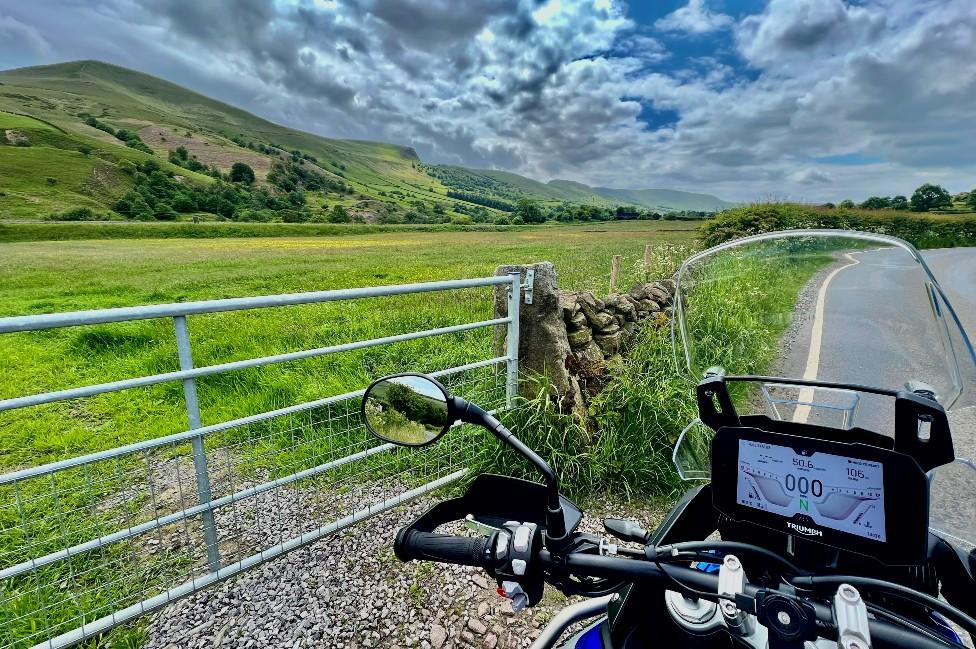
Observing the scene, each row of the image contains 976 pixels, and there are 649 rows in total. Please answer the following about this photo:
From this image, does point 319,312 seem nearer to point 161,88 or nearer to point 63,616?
point 63,616

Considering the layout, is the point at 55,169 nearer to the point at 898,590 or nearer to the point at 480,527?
the point at 480,527

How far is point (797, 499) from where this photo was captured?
3.46ft

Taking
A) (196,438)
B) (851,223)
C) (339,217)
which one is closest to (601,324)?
(851,223)

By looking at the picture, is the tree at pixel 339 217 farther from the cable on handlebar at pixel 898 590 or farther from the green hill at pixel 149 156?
the cable on handlebar at pixel 898 590

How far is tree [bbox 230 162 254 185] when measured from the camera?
9506 cm

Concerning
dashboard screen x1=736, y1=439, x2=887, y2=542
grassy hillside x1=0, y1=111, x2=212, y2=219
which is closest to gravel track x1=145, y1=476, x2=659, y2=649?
dashboard screen x1=736, y1=439, x2=887, y2=542

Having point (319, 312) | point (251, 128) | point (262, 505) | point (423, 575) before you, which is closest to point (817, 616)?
point (423, 575)

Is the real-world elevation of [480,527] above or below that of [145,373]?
above

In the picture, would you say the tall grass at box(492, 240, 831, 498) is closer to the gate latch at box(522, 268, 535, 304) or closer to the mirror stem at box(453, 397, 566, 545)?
the gate latch at box(522, 268, 535, 304)

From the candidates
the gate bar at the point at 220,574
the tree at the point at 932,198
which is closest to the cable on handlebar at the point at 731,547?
the gate bar at the point at 220,574

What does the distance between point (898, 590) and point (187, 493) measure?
4.14 meters

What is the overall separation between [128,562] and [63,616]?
46cm

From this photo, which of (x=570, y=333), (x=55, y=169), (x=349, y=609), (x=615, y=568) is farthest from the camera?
(x=55, y=169)

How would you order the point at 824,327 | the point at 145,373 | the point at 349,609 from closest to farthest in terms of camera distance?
the point at 824,327
the point at 349,609
the point at 145,373
